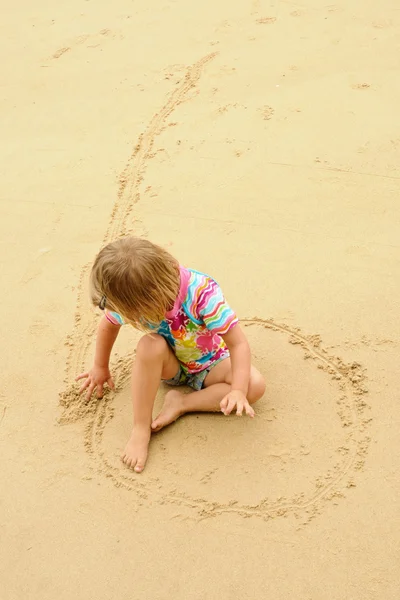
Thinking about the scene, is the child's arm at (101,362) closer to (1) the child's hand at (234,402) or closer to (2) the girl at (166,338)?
(2) the girl at (166,338)

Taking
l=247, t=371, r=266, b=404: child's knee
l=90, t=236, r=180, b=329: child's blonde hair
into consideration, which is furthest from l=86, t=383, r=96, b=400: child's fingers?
l=247, t=371, r=266, b=404: child's knee

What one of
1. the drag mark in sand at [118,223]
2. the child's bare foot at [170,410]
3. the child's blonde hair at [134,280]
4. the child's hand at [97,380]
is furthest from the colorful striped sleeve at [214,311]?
the drag mark in sand at [118,223]

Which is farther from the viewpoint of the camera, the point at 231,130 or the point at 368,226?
the point at 231,130

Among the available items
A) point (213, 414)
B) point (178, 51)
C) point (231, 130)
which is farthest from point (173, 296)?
point (178, 51)

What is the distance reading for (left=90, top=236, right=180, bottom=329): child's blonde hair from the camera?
82.7 inches

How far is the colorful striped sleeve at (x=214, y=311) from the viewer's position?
229 centimetres

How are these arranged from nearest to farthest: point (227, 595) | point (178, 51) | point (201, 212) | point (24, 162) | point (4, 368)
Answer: point (227, 595), point (4, 368), point (201, 212), point (24, 162), point (178, 51)

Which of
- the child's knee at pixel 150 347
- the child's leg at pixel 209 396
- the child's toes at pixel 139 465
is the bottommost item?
the child's toes at pixel 139 465

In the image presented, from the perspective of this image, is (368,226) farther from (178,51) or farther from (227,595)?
(178,51)

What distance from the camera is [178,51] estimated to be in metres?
4.90

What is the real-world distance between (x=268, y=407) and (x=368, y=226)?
45.7 inches

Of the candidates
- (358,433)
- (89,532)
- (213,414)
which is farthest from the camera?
(213,414)

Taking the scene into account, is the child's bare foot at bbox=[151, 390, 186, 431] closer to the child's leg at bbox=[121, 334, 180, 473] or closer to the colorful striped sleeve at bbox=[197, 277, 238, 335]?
the child's leg at bbox=[121, 334, 180, 473]

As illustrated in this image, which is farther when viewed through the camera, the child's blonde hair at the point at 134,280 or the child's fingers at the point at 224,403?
the child's fingers at the point at 224,403
